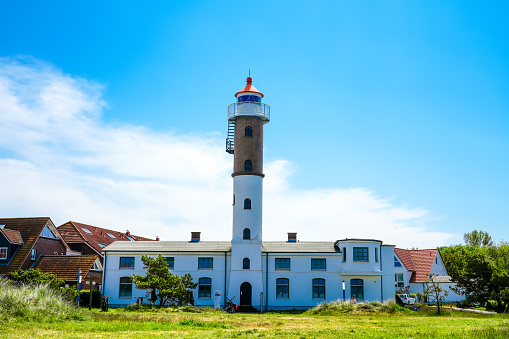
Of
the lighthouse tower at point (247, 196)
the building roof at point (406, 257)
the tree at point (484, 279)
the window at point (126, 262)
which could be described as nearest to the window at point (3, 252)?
the window at point (126, 262)

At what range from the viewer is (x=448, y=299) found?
49.5 meters

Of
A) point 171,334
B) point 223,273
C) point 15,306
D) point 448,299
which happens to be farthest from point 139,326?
point 448,299

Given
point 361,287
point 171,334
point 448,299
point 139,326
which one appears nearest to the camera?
point 171,334

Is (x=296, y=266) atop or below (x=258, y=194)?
below

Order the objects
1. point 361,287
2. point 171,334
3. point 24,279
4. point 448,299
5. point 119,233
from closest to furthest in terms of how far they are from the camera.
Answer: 1. point 171,334
2. point 24,279
3. point 361,287
4. point 448,299
5. point 119,233

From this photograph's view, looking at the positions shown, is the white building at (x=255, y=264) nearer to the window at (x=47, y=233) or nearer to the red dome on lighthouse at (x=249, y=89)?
the red dome on lighthouse at (x=249, y=89)

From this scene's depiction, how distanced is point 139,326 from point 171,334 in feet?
9.46

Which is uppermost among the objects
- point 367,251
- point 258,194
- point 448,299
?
point 258,194

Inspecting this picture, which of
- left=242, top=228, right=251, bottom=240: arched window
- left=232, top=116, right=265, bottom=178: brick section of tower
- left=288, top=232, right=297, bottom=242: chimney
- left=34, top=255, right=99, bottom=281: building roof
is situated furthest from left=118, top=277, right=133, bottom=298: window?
left=288, top=232, right=297, bottom=242: chimney

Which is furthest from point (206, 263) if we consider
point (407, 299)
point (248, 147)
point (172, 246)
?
point (407, 299)

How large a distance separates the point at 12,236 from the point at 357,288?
89.2 ft

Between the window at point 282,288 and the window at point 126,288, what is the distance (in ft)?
36.3

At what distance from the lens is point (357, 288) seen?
38750mm

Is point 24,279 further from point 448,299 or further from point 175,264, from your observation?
point 448,299
